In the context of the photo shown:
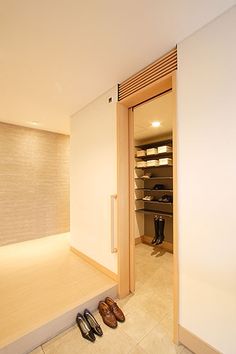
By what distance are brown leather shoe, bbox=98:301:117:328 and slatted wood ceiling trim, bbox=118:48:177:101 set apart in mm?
2256

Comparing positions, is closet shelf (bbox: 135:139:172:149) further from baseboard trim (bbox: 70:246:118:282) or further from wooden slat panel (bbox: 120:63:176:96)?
baseboard trim (bbox: 70:246:118:282)

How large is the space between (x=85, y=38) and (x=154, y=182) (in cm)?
295

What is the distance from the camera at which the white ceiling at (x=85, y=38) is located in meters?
1.16

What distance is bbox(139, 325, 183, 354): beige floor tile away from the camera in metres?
1.36

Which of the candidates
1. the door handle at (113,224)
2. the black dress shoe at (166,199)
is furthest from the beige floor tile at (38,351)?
the black dress shoe at (166,199)

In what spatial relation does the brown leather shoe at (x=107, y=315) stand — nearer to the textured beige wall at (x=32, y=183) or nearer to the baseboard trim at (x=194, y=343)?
the baseboard trim at (x=194, y=343)

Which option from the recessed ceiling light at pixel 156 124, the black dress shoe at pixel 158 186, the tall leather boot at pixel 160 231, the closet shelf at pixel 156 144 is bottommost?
the tall leather boot at pixel 160 231

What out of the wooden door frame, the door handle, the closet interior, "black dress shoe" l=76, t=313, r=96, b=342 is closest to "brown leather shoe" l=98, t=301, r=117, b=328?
"black dress shoe" l=76, t=313, r=96, b=342

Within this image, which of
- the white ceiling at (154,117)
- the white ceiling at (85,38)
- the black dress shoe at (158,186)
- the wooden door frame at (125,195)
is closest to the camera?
the white ceiling at (85,38)

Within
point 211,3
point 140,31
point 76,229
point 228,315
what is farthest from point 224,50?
point 76,229

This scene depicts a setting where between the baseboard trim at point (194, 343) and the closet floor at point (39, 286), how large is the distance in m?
0.83

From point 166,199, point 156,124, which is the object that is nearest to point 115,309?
point 166,199

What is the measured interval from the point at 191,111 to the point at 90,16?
997mm

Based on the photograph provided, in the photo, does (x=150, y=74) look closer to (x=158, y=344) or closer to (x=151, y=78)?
(x=151, y=78)
